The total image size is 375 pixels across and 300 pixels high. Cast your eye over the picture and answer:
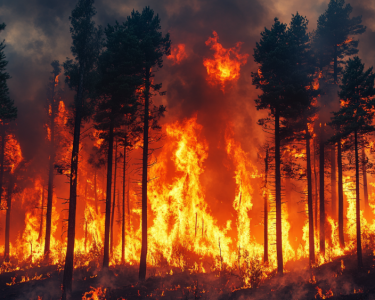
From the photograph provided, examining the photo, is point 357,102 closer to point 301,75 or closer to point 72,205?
point 301,75

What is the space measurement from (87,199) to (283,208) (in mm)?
25234

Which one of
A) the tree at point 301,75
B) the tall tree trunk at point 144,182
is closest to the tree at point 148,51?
the tall tree trunk at point 144,182

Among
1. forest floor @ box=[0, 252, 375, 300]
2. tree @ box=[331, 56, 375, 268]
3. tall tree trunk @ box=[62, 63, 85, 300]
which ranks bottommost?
forest floor @ box=[0, 252, 375, 300]

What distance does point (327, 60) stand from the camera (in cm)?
2195

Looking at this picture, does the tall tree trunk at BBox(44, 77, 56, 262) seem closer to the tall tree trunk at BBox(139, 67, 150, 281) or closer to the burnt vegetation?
the burnt vegetation

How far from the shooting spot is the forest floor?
43.4 feet

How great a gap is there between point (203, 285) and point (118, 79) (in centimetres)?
1472

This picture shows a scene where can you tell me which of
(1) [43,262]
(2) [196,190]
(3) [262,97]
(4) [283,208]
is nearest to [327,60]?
(3) [262,97]

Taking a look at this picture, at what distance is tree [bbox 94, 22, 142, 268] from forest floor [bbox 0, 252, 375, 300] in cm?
408

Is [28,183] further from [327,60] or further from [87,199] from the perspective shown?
[327,60]

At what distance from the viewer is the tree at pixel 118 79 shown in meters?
16.2

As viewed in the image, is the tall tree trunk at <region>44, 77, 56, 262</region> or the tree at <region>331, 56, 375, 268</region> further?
the tall tree trunk at <region>44, 77, 56, 262</region>

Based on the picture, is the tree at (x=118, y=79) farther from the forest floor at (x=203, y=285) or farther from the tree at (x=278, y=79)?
the tree at (x=278, y=79)

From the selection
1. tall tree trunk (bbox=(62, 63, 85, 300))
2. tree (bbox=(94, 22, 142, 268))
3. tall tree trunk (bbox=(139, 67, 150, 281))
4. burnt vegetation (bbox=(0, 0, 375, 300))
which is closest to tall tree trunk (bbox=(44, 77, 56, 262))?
burnt vegetation (bbox=(0, 0, 375, 300))
